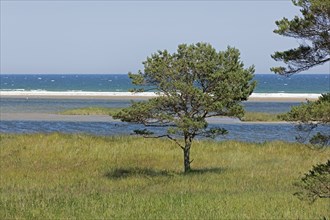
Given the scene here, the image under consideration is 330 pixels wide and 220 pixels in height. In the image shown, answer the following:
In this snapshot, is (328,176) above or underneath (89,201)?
above

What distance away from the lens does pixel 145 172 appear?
27922 millimetres

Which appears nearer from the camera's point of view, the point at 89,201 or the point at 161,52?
the point at 89,201

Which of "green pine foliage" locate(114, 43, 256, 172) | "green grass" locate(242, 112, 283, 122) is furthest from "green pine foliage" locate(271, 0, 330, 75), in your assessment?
"green grass" locate(242, 112, 283, 122)

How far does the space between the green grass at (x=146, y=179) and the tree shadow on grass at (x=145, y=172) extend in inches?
1.8

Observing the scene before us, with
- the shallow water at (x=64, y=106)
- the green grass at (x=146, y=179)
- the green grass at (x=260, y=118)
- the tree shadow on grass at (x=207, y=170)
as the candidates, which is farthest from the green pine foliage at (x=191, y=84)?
the shallow water at (x=64, y=106)

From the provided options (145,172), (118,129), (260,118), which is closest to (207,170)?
(145,172)

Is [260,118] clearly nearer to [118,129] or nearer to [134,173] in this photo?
[118,129]

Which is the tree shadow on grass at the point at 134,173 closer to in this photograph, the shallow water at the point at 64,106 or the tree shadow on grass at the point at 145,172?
the tree shadow on grass at the point at 145,172

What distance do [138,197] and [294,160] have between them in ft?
48.5

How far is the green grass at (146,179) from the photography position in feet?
55.2

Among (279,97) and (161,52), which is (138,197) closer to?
(161,52)

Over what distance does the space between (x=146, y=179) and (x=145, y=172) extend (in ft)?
8.88

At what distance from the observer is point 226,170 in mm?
27953

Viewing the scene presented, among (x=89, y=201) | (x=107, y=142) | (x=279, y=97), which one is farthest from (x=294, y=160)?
(x=279, y=97)
